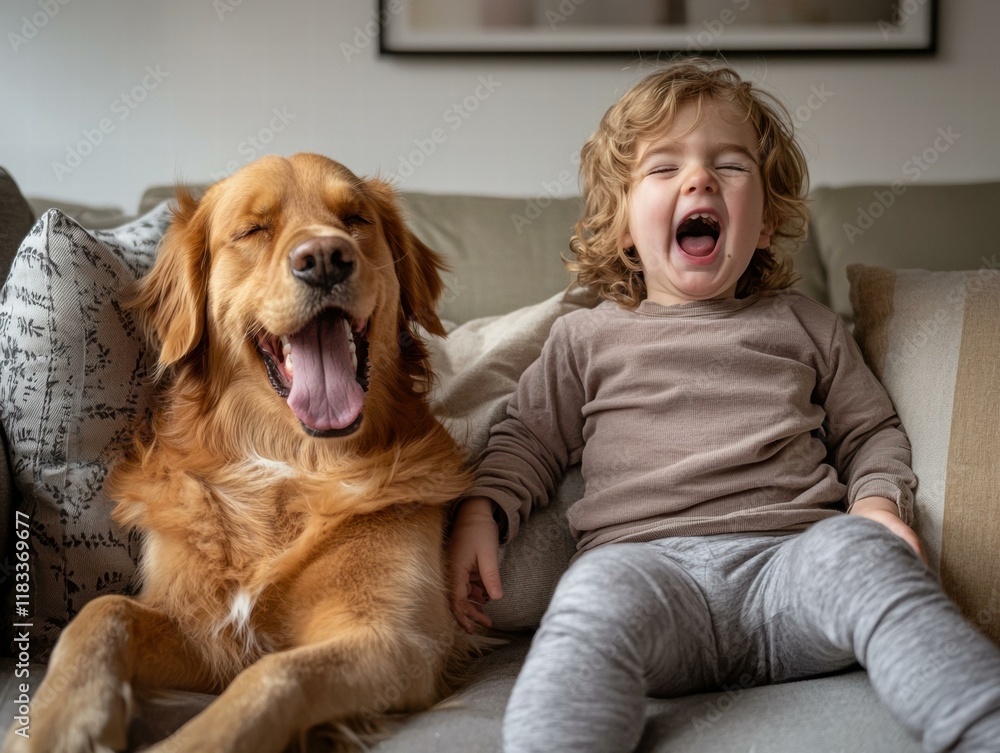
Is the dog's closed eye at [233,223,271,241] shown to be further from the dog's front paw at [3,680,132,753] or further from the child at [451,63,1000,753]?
the dog's front paw at [3,680,132,753]

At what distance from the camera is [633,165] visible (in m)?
1.61

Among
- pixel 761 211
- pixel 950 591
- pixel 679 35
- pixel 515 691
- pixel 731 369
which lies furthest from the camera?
pixel 679 35

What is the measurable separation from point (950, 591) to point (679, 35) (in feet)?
6.07

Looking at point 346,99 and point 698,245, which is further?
point 346,99

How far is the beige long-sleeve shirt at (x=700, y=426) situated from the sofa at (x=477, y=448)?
2.8 inches

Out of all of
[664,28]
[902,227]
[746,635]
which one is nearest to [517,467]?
[746,635]

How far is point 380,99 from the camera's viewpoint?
2.59 meters

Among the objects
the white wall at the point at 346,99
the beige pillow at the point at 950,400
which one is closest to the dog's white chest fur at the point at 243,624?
the beige pillow at the point at 950,400

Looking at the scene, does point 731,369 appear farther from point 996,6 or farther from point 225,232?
point 996,6

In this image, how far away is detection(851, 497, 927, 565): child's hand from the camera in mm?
1238

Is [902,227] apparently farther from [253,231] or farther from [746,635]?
[253,231]

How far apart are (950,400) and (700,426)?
0.39 m

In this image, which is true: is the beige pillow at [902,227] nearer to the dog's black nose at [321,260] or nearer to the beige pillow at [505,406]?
the beige pillow at [505,406]

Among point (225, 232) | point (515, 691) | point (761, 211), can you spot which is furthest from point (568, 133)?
point (515, 691)
